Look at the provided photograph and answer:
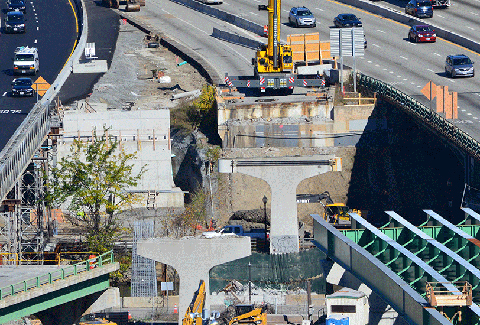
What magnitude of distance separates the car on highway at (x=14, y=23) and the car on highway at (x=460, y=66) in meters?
42.5

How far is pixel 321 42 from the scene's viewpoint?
101250mm

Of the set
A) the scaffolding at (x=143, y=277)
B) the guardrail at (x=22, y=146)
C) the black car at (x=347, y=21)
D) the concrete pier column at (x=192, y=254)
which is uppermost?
the guardrail at (x=22, y=146)

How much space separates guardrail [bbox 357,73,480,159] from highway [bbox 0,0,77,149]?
25.0 m

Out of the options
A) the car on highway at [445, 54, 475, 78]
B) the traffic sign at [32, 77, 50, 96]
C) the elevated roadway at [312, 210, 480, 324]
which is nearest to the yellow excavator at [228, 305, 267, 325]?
the elevated roadway at [312, 210, 480, 324]

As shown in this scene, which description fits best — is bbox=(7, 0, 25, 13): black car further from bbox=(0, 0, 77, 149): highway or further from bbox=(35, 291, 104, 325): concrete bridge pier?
bbox=(35, 291, 104, 325): concrete bridge pier

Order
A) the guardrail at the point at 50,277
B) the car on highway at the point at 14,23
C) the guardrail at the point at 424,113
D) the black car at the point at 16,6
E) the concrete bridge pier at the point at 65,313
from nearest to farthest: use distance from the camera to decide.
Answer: the guardrail at the point at 50,277 < the concrete bridge pier at the point at 65,313 < the guardrail at the point at 424,113 < the car on highway at the point at 14,23 < the black car at the point at 16,6

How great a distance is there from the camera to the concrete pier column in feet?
204

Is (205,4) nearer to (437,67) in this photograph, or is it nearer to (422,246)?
A: (437,67)

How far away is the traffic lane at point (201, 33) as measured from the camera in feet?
351

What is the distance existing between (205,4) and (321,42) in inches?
1191

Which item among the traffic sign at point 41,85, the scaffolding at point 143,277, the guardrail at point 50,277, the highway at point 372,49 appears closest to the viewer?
the guardrail at point 50,277

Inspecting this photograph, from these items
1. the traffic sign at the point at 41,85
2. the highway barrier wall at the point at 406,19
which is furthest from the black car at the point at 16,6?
the highway barrier wall at the point at 406,19

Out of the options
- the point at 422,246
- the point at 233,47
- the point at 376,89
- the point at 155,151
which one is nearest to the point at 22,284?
the point at 422,246

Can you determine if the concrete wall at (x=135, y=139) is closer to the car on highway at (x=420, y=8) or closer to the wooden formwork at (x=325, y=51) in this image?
the wooden formwork at (x=325, y=51)
